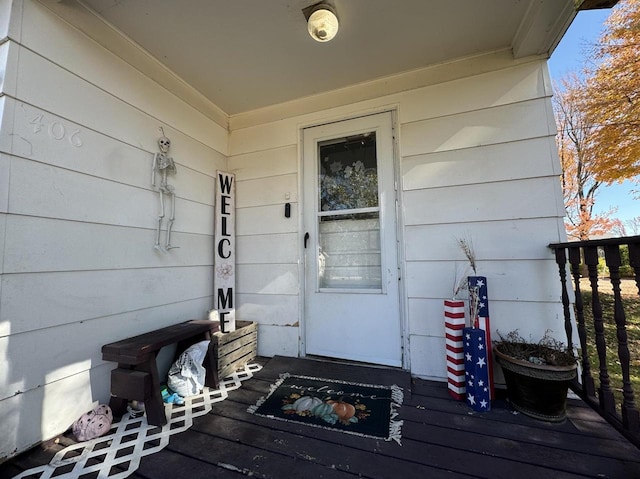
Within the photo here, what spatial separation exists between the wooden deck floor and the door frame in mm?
595

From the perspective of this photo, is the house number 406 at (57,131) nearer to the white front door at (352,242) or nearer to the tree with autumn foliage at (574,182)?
the white front door at (352,242)

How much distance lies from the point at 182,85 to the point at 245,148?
711 millimetres

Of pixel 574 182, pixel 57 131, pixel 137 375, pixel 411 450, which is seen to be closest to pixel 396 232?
pixel 411 450

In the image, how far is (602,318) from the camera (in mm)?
1304

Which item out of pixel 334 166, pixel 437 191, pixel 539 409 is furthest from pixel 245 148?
pixel 539 409

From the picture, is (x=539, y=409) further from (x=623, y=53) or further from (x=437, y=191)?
(x=623, y=53)

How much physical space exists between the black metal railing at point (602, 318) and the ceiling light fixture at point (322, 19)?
71.1 inches

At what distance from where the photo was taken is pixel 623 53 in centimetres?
304

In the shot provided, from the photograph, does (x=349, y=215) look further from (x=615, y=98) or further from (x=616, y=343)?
(x=615, y=98)

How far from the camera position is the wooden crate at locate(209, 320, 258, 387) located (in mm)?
1929

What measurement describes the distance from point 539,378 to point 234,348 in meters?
2.02

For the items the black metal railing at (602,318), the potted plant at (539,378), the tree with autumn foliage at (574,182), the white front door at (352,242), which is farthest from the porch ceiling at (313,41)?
the tree with autumn foliage at (574,182)

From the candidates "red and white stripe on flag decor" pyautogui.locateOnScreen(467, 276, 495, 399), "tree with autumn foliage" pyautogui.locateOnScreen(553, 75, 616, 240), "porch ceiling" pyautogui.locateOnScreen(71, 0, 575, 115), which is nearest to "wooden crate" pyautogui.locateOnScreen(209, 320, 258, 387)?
"red and white stripe on flag decor" pyautogui.locateOnScreen(467, 276, 495, 399)

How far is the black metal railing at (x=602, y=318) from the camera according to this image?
1.13m
